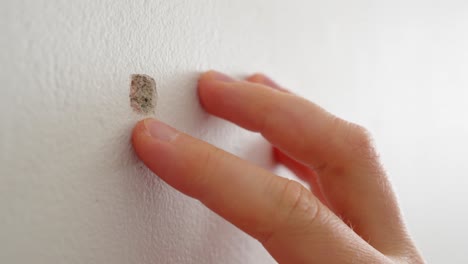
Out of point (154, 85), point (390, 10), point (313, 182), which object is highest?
point (390, 10)

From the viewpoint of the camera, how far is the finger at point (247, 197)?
292 mm

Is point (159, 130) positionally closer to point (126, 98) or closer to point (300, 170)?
point (126, 98)

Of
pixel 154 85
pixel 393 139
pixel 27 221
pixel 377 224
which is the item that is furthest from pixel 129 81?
pixel 393 139

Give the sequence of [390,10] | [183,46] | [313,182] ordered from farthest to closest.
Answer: [390,10] → [313,182] → [183,46]

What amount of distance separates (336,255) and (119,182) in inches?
7.4

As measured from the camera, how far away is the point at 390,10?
0.70 metres

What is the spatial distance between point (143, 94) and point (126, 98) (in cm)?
2

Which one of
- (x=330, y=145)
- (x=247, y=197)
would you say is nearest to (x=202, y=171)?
(x=247, y=197)

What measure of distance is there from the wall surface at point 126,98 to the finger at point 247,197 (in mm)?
26

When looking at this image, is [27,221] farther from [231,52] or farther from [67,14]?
[231,52]

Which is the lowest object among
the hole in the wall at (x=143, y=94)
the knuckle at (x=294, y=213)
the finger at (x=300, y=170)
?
the finger at (x=300, y=170)

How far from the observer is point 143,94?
31 centimetres

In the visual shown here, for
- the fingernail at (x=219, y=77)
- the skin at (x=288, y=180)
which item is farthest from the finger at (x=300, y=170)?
the fingernail at (x=219, y=77)

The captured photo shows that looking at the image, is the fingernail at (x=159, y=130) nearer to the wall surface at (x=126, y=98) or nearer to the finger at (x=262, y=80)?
the wall surface at (x=126, y=98)
